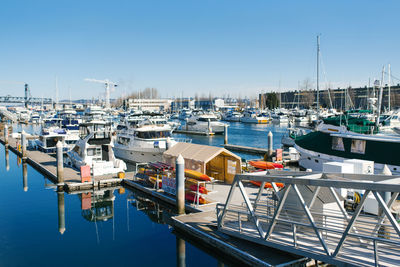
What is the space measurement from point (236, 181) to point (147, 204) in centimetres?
1016

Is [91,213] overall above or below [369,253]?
below

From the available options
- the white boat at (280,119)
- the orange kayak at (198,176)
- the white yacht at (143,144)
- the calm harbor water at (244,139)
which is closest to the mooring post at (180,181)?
the orange kayak at (198,176)

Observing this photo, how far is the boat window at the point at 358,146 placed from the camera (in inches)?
974

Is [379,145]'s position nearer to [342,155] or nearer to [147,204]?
[342,155]

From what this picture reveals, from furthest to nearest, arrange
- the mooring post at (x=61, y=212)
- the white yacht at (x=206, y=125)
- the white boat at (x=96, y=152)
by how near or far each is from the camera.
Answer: the white yacht at (x=206, y=125) < the white boat at (x=96, y=152) < the mooring post at (x=61, y=212)

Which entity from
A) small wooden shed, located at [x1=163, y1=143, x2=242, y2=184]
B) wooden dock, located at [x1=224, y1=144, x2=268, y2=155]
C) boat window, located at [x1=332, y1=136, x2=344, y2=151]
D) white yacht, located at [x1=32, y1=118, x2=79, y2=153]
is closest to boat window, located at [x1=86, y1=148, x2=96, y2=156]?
small wooden shed, located at [x1=163, y1=143, x2=242, y2=184]

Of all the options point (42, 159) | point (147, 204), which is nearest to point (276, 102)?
point (42, 159)

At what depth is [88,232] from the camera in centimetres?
1728

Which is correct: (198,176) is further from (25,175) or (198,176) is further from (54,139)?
(54,139)

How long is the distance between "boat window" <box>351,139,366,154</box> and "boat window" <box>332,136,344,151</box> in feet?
3.22

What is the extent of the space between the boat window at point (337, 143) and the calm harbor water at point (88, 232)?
14.3 m

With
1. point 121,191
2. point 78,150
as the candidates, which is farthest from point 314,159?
point 78,150

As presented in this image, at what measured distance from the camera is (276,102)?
15538 centimetres

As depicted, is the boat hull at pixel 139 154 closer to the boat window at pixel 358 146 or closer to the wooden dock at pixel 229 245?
the boat window at pixel 358 146
